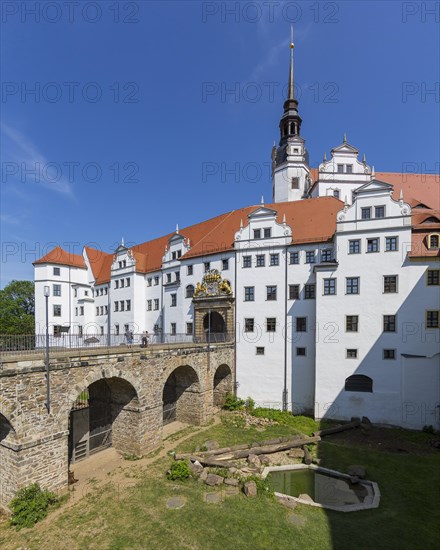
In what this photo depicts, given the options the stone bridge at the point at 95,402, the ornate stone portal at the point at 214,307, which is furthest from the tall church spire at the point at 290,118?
the stone bridge at the point at 95,402

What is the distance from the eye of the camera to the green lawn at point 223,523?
9.71 metres

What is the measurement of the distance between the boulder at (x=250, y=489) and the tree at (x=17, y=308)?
42078 mm

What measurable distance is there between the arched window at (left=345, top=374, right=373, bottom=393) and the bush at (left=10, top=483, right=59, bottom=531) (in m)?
17.7

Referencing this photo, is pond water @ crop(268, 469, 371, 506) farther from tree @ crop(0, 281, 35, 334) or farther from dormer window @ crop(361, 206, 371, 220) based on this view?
tree @ crop(0, 281, 35, 334)

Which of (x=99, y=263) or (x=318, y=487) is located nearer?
(x=318, y=487)

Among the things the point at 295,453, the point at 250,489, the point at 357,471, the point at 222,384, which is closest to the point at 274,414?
the point at 222,384

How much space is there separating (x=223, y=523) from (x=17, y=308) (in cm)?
4921

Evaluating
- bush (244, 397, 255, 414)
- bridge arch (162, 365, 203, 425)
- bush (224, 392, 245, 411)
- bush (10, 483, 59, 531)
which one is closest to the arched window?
bush (244, 397, 255, 414)

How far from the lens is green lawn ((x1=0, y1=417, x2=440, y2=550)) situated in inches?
382

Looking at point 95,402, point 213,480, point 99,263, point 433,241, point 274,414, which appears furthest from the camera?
point 99,263

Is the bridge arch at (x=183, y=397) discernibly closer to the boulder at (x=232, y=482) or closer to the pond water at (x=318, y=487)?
the pond water at (x=318, y=487)

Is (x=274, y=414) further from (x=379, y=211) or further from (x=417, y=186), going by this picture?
(x=417, y=186)

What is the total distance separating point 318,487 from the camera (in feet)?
44.0

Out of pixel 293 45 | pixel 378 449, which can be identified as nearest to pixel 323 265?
pixel 378 449
